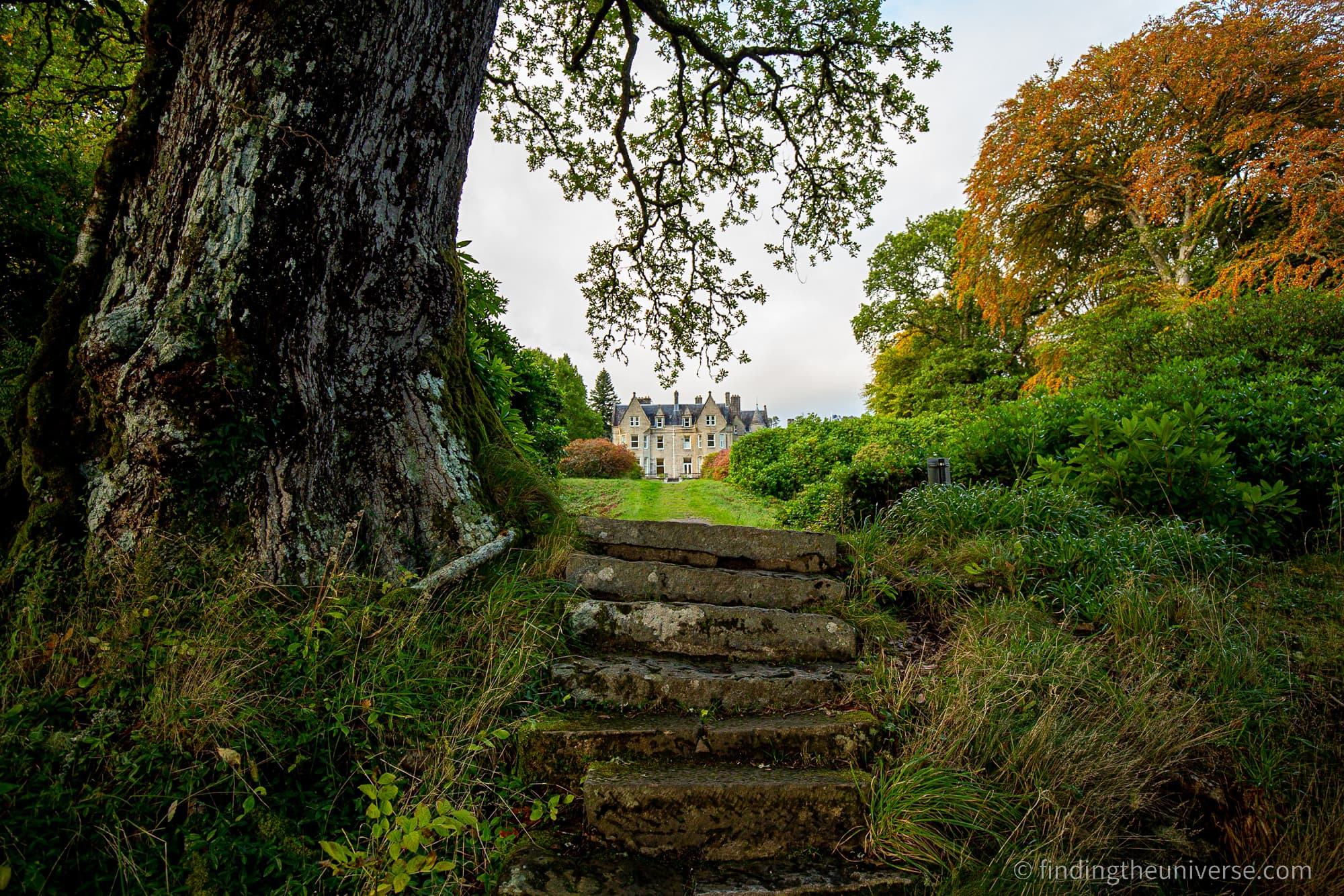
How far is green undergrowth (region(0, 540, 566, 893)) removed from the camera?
5.15 feet

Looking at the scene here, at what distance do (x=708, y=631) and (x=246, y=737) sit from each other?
2005 mm

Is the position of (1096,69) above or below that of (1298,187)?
above

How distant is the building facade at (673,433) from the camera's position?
63.7 meters

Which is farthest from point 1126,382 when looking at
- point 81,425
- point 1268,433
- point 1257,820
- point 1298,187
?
point 81,425

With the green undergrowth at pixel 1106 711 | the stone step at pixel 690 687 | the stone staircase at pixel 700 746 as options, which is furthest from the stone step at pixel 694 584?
the stone step at pixel 690 687

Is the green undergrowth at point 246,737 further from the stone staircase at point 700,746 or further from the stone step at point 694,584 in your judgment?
the stone step at point 694,584

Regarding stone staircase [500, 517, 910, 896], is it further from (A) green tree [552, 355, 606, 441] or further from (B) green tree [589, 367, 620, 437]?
(B) green tree [589, 367, 620, 437]

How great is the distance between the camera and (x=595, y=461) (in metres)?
21.0

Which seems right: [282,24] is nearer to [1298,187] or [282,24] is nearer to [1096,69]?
Answer: [1298,187]

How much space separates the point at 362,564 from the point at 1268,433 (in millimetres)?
7186

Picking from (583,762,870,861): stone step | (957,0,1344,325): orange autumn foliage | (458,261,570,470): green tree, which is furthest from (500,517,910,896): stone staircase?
(957,0,1344,325): orange autumn foliage

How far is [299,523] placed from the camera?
2.61 meters

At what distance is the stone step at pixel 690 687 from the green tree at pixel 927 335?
69.1ft

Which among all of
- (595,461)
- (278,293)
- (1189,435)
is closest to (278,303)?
(278,293)
